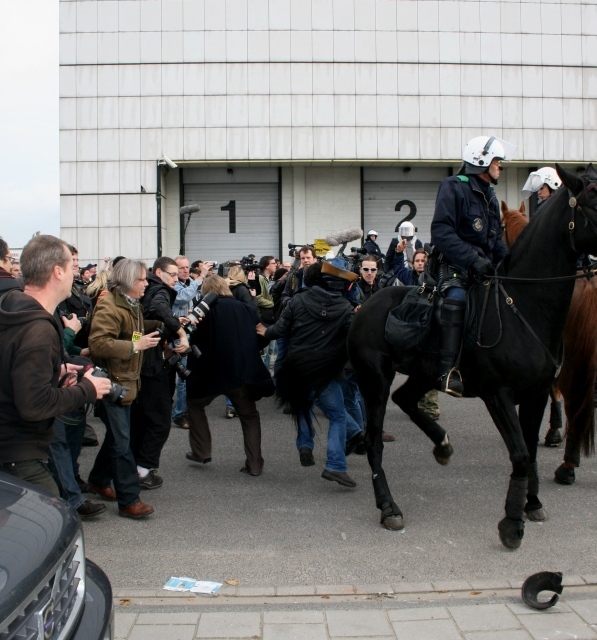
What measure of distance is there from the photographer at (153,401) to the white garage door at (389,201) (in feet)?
58.3

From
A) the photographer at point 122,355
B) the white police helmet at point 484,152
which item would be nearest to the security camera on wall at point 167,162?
the photographer at point 122,355

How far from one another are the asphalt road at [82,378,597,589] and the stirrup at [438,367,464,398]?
1.05 metres

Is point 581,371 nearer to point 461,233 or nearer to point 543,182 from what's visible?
point 461,233

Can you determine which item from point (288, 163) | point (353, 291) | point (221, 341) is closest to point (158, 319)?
point (221, 341)

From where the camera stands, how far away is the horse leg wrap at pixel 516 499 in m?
4.89

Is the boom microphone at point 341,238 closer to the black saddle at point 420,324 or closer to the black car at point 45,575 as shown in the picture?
the black saddle at point 420,324

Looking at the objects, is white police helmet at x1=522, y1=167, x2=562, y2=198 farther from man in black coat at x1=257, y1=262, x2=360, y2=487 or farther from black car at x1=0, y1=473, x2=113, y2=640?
black car at x1=0, y1=473, x2=113, y2=640

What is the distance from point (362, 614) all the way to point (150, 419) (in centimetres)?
290

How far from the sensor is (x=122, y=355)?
5.54 metres

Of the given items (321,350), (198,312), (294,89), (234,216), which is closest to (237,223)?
(234,216)

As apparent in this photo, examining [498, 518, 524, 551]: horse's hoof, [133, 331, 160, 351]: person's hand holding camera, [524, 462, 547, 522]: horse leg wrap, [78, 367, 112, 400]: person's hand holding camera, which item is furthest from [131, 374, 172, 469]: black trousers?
[524, 462, 547, 522]: horse leg wrap

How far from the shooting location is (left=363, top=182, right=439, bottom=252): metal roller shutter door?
77.8ft

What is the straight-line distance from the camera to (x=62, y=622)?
262cm

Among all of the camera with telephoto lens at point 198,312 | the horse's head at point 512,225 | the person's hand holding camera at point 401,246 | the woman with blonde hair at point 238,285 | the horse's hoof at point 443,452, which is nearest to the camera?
the horse's hoof at point 443,452
